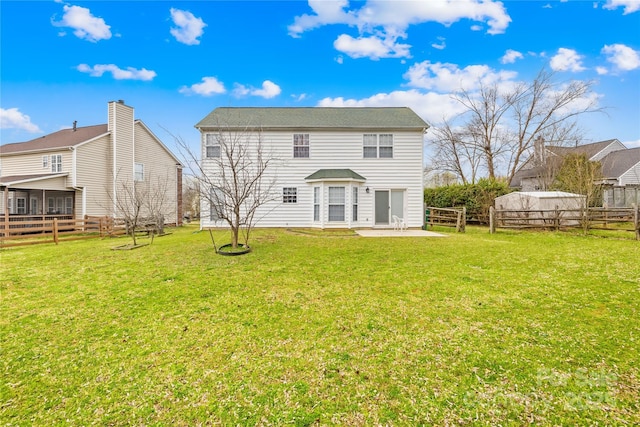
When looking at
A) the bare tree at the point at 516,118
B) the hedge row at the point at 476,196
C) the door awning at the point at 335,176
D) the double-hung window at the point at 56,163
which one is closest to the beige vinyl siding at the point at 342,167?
the door awning at the point at 335,176

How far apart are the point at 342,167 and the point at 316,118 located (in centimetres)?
349

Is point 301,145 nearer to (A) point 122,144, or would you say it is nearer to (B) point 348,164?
(B) point 348,164

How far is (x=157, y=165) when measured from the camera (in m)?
23.5

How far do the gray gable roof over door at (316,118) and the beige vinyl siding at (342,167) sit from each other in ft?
1.34

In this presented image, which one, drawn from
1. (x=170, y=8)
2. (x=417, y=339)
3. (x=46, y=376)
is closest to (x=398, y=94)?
(x=170, y=8)

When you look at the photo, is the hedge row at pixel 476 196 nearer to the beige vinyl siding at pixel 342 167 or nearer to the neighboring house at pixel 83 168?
the beige vinyl siding at pixel 342 167

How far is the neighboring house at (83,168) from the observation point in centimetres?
1819

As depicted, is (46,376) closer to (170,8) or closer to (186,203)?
(170,8)

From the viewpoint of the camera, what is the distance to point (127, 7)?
13.3m

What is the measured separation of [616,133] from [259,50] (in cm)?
3883

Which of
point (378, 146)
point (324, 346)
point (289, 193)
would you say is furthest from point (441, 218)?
point (324, 346)

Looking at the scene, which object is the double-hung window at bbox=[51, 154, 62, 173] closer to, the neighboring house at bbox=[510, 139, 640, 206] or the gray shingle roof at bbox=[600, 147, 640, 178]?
the neighboring house at bbox=[510, 139, 640, 206]

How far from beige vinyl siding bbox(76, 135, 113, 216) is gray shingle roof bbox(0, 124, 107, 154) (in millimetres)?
779

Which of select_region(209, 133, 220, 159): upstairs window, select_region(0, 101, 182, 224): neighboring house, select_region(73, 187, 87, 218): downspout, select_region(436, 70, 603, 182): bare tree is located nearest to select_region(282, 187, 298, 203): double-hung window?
select_region(209, 133, 220, 159): upstairs window
